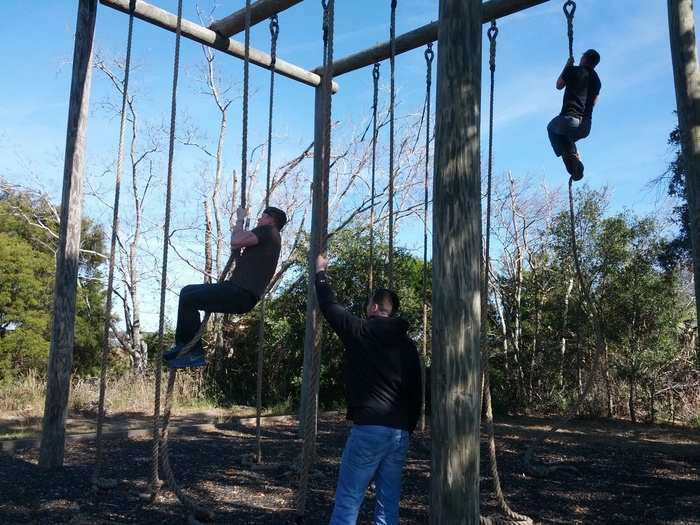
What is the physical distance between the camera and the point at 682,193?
8.92 meters

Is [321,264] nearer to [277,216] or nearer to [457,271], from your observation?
[457,271]

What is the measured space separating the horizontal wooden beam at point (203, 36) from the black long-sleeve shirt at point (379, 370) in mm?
3531

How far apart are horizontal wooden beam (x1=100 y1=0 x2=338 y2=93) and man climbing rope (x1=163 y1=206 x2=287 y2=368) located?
2.13 metres

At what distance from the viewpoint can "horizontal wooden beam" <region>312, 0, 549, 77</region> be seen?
5.50m

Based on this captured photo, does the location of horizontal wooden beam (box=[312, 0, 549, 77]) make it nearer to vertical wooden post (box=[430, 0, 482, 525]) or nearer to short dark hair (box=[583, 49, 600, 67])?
short dark hair (box=[583, 49, 600, 67])

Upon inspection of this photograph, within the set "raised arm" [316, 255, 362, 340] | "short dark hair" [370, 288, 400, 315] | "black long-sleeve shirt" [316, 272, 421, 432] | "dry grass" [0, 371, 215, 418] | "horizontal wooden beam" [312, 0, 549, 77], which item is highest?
"horizontal wooden beam" [312, 0, 549, 77]

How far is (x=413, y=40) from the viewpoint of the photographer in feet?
20.7

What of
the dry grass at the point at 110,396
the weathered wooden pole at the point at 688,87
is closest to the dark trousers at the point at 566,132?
the weathered wooden pole at the point at 688,87

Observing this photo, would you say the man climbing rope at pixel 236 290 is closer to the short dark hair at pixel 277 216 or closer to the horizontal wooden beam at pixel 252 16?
the short dark hair at pixel 277 216

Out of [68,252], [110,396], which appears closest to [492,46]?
[68,252]

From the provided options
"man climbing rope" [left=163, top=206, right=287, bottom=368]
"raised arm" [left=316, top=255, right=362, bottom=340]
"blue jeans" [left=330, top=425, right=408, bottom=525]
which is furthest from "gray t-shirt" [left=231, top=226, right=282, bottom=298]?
"blue jeans" [left=330, top=425, right=408, bottom=525]

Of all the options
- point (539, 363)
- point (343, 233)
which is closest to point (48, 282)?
point (343, 233)

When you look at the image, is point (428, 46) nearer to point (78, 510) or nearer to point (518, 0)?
point (518, 0)

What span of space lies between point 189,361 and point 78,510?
4.15 ft
